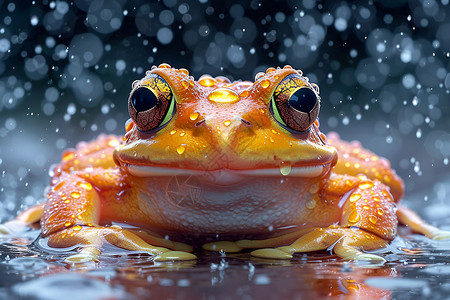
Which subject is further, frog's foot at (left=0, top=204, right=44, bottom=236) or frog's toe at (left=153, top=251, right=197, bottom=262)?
frog's foot at (left=0, top=204, right=44, bottom=236)

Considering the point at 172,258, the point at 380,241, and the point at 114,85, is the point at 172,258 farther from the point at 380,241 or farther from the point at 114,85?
the point at 114,85

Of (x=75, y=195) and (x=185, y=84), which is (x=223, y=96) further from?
(x=75, y=195)

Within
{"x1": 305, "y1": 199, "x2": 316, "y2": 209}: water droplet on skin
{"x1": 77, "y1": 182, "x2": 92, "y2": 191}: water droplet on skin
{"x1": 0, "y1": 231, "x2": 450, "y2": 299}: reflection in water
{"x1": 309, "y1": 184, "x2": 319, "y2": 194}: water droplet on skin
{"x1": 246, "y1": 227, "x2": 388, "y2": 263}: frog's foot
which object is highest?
{"x1": 77, "y1": 182, "x2": 92, "y2": 191}: water droplet on skin

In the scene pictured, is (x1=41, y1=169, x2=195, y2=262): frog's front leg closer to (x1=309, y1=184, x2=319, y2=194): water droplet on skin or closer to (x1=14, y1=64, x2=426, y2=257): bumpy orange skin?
(x1=14, y1=64, x2=426, y2=257): bumpy orange skin

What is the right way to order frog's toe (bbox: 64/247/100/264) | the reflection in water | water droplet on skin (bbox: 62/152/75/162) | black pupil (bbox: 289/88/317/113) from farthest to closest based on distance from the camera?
water droplet on skin (bbox: 62/152/75/162) < black pupil (bbox: 289/88/317/113) < frog's toe (bbox: 64/247/100/264) < the reflection in water

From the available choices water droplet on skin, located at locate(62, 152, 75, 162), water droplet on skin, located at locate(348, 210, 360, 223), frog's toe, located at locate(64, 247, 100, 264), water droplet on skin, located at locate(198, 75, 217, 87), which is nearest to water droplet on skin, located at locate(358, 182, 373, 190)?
water droplet on skin, located at locate(348, 210, 360, 223)

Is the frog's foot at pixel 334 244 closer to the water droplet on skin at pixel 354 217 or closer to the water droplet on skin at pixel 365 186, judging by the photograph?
the water droplet on skin at pixel 354 217

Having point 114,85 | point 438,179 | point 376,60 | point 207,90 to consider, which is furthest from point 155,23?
point 207,90

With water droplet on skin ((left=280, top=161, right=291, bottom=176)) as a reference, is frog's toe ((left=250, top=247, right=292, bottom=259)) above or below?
below

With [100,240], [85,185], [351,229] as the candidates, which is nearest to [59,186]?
[85,185]
